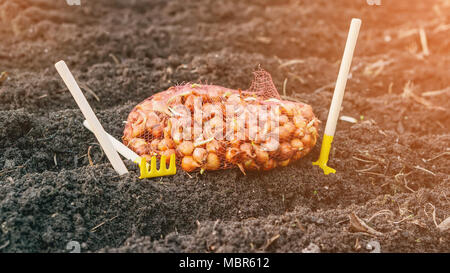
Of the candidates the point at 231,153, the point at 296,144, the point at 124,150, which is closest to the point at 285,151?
the point at 296,144

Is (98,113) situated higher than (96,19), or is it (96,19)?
(96,19)

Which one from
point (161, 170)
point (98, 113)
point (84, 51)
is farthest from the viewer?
point (84, 51)

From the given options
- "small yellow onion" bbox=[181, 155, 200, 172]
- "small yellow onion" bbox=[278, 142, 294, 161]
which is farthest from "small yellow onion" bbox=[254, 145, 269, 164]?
"small yellow onion" bbox=[181, 155, 200, 172]

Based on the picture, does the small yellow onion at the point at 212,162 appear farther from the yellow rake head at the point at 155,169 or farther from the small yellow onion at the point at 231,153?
the yellow rake head at the point at 155,169

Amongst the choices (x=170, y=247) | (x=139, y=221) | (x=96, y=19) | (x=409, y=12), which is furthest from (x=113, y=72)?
(x=409, y=12)

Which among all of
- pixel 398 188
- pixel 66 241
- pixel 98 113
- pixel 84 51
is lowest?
pixel 398 188

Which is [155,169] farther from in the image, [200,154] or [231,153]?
[231,153]

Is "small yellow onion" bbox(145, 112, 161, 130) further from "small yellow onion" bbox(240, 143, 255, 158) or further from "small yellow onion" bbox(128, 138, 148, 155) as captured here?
"small yellow onion" bbox(240, 143, 255, 158)
